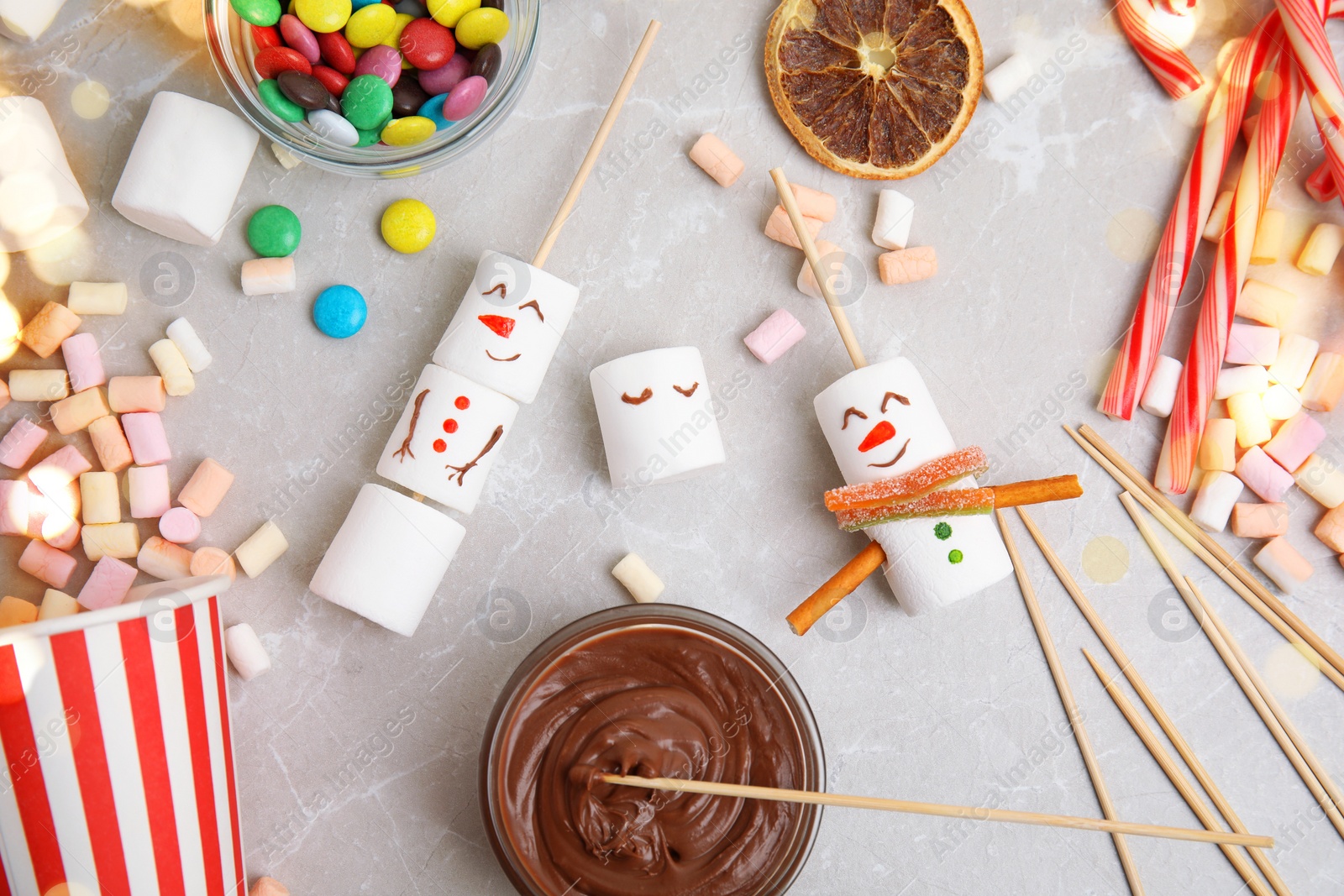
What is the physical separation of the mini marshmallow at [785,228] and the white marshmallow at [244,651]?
1.71 metres

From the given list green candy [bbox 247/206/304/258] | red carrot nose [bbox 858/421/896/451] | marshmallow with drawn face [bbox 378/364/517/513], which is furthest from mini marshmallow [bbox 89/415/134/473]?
red carrot nose [bbox 858/421/896/451]

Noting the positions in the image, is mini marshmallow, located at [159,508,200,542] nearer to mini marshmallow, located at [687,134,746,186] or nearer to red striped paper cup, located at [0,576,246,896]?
red striped paper cup, located at [0,576,246,896]

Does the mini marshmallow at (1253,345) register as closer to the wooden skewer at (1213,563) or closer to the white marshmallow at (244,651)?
the wooden skewer at (1213,563)

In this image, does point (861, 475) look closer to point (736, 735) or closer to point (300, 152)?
point (736, 735)

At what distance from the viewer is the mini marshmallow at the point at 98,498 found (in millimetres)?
2098

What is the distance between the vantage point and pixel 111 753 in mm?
1496

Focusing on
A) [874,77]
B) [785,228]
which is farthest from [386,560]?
[874,77]

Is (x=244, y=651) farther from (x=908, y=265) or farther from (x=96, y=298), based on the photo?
(x=908, y=265)

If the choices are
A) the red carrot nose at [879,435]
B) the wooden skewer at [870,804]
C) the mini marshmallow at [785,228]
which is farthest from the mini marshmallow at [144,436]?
the red carrot nose at [879,435]

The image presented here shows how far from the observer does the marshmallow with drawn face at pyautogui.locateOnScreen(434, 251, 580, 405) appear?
6.59 feet

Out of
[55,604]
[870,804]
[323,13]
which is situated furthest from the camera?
[55,604]

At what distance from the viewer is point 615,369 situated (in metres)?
2.06

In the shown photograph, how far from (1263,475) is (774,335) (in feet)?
4.60

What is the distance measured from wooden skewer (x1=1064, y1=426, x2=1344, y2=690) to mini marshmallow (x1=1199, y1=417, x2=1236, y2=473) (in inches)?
7.2
